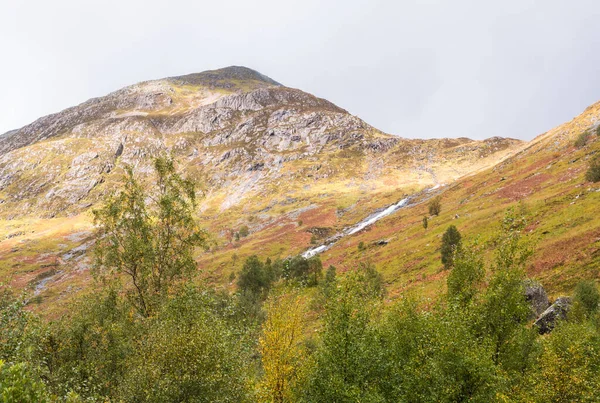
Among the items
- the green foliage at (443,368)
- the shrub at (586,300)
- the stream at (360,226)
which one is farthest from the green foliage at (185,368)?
the stream at (360,226)

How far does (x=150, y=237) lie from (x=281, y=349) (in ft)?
53.6

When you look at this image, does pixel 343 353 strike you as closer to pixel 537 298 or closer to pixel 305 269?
pixel 537 298

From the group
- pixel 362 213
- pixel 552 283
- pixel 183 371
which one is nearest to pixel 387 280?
pixel 552 283

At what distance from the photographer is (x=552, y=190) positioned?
83.3 m

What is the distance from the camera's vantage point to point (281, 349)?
27750 mm

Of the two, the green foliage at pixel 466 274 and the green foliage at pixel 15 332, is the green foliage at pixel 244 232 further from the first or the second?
the green foliage at pixel 15 332

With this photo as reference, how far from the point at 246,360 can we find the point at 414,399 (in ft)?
40.4

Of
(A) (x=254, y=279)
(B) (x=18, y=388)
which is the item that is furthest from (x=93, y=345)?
(A) (x=254, y=279)

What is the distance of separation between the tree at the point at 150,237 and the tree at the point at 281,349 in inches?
386

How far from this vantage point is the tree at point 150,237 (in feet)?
98.9

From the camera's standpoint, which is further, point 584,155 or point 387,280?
point 584,155

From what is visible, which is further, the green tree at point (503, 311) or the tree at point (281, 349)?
the tree at point (281, 349)

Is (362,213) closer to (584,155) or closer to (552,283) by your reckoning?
(584,155)

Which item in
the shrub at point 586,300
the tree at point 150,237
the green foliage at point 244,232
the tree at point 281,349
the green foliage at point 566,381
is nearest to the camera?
the green foliage at point 566,381
